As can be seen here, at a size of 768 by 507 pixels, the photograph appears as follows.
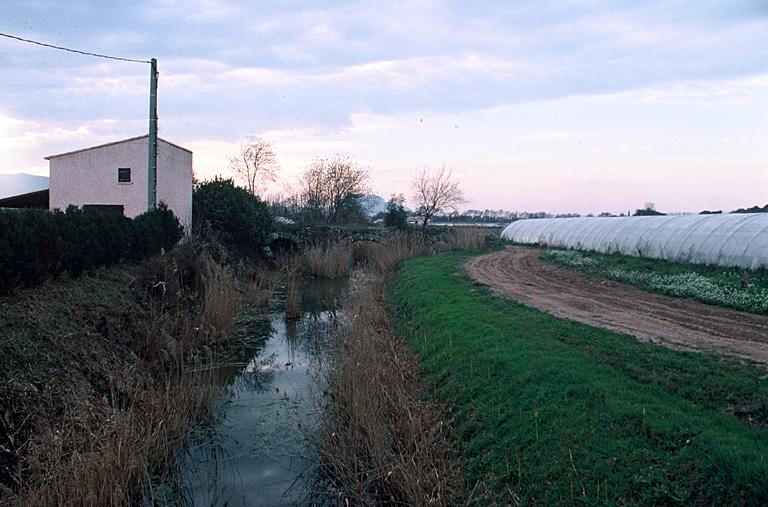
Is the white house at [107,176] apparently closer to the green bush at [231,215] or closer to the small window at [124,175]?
the small window at [124,175]

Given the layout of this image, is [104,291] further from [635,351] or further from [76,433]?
[635,351]

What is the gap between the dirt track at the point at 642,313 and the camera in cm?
748

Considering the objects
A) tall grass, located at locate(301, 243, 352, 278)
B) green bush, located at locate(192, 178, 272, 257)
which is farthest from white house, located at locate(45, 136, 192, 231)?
tall grass, located at locate(301, 243, 352, 278)

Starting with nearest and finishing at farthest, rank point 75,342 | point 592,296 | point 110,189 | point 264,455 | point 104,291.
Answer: point 264,455, point 75,342, point 104,291, point 592,296, point 110,189

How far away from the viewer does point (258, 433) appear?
295 inches

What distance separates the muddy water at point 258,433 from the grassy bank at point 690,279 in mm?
7397

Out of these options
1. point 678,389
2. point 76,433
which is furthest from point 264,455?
point 678,389

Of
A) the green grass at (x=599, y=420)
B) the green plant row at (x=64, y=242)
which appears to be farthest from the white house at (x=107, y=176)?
the green grass at (x=599, y=420)

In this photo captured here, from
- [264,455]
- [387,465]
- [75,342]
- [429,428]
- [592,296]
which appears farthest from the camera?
[592,296]

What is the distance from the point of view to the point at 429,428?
20.4ft

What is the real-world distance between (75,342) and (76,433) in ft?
7.96

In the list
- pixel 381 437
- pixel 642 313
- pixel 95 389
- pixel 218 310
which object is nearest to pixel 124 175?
pixel 218 310

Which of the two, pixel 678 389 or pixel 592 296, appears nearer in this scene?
pixel 678 389

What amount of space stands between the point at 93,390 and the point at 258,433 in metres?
2.09
